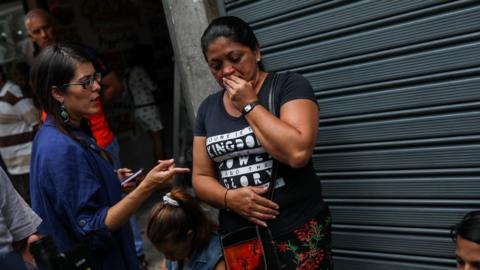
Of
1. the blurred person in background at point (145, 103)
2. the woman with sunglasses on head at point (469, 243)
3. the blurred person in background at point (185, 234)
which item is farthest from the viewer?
the blurred person in background at point (145, 103)

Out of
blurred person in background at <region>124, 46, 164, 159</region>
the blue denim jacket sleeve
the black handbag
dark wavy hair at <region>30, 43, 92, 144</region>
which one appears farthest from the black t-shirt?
blurred person in background at <region>124, 46, 164, 159</region>

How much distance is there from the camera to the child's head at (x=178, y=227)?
2.51 meters

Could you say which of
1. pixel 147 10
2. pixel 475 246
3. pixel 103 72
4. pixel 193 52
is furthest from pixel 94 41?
pixel 475 246

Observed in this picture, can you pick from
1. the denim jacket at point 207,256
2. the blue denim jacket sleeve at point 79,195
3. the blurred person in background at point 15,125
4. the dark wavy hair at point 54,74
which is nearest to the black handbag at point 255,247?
the denim jacket at point 207,256

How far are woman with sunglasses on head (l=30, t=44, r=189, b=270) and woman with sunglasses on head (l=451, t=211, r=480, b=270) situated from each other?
1.21m

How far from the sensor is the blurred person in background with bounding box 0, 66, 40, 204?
5242 millimetres

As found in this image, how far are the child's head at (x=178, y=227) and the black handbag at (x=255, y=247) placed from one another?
1.27 ft

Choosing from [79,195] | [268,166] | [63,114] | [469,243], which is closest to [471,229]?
[469,243]

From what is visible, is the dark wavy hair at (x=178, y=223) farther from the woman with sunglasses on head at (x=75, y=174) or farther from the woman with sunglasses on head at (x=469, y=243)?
the woman with sunglasses on head at (x=469, y=243)

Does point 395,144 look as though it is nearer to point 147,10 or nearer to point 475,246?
point 475,246

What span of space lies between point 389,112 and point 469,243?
0.95 meters

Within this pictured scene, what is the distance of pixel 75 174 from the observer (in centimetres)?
213

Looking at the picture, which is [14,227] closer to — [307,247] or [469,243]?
[307,247]

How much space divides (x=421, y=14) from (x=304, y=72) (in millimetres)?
800
